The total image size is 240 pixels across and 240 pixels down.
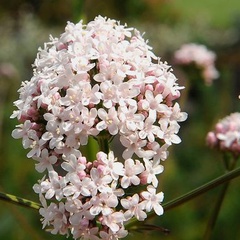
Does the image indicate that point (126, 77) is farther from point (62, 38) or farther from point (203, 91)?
→ point (203, 91)

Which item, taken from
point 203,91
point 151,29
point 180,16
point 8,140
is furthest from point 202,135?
point 180,16

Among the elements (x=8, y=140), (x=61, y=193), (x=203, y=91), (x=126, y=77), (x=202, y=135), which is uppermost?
(x=203, y=91)

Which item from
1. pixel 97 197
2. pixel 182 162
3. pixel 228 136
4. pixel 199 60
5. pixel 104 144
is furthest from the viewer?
pixel 182 162

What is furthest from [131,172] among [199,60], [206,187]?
[199,60]

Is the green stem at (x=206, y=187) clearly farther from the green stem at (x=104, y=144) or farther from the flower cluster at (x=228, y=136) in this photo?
the flower cluster at (x=228, y=136)

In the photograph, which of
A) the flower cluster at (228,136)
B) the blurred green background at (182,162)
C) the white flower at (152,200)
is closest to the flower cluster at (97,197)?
the white flower at (152,200)

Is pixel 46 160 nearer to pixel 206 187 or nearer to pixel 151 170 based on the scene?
pixel 151 170
